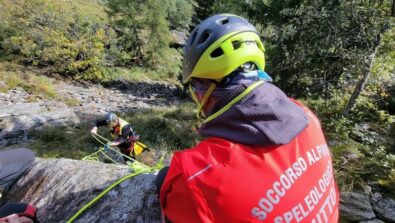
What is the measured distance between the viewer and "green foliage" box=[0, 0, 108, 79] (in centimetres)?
2283

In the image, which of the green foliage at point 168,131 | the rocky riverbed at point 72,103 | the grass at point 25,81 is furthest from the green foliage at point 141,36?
the green foliage at point 168,131

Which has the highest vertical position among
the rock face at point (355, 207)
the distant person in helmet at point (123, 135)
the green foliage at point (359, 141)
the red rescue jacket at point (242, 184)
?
the red rescue jacket at point (242, 184)

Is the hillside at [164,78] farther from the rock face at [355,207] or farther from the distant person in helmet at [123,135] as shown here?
the distant person in helmet at [123,135]

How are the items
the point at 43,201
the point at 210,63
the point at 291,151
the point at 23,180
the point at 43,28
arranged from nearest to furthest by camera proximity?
the point at 291,151 → the point at 210,63 → the point at 43,201 → the point at 23,180 → the point at 43,28

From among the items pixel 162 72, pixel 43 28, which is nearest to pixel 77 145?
pixel 43 28

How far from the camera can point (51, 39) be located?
2281cm

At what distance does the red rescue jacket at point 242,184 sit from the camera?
4.28 feet

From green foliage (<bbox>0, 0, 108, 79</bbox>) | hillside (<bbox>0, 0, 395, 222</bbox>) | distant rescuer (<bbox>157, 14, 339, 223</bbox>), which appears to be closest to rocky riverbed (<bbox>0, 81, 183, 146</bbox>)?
hillside (<bbox>0, 0, 395, 222</bbox>)

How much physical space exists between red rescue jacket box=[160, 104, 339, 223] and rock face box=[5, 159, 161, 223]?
0.61 metres

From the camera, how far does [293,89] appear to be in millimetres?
11430

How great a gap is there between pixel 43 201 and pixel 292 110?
6.05ft

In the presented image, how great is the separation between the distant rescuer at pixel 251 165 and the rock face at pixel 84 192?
0.58 metres

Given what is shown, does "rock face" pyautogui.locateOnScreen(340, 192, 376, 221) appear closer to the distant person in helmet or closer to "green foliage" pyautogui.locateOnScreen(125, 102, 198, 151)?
the distant person in helmet

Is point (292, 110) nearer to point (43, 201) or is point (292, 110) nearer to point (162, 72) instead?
point (43, 201)
